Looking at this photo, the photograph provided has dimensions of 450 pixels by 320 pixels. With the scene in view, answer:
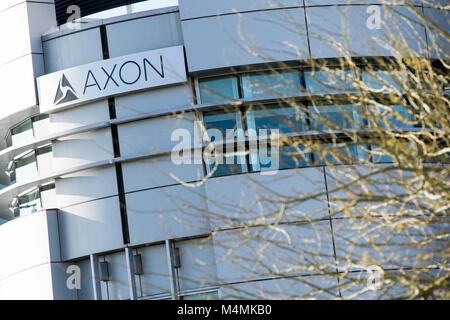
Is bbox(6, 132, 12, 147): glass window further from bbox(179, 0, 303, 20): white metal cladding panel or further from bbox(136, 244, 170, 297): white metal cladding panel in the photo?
bbox(179, 0, 303, 20): white metal cladding panel

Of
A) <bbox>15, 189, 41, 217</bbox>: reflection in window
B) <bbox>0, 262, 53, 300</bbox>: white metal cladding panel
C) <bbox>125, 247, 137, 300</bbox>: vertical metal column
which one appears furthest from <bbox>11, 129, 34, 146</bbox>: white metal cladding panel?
<bbox>125, 247, 137, 300</bbox>: vertical metal column

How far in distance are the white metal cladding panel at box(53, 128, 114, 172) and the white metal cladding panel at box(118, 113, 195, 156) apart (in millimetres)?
359

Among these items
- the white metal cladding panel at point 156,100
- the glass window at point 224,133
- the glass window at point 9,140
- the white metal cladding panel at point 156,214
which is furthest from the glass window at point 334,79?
the glass window at point 9,140

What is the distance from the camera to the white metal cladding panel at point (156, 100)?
18.1 meters

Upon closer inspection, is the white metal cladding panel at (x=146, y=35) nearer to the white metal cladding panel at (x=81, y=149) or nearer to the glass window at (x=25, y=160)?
the white metal cladding panel at (x=81, y=149)

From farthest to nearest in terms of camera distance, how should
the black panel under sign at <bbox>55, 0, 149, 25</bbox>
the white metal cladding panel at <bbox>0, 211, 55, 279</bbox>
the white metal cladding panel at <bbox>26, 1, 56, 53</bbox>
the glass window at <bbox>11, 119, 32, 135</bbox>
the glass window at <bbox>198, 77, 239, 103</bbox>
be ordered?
the glass window at <bbox>11, 119, 32, 135</bbox>
the white metal cladding panel at <bbox>26, 1, 56, 53</bbox>
the black panel under sign at <bbox>55, 0, 149, 25</bbox>
the white metal cladding panel at <bbox>0, 211, 55, 279</bbox>
the glass window at <bbox>198, 77, 239, 103</bbox>

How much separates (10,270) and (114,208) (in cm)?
300

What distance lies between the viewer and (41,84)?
742 inches

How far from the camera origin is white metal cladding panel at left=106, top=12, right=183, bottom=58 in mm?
18516

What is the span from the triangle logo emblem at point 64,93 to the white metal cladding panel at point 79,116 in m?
0.34
